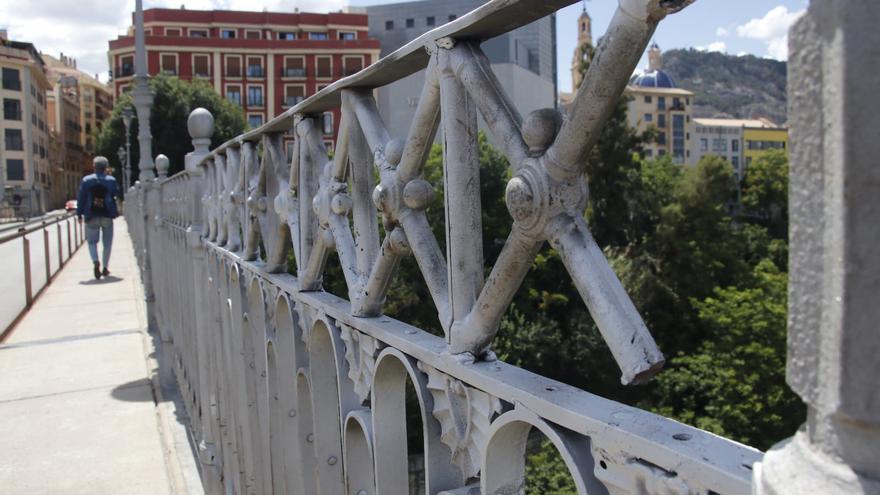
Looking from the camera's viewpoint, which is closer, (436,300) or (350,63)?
(436,300)

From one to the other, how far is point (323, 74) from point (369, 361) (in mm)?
62190

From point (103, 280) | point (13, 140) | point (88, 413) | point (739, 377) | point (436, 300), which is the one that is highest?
point (13, 140)

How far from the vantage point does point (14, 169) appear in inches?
2366

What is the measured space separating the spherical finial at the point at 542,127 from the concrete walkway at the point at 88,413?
3.99 metres

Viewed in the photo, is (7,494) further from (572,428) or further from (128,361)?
(572,428)

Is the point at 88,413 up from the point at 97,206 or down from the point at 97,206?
down

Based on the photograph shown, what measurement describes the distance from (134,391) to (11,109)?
60743 millimetres

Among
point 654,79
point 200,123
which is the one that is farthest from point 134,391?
point 654,79

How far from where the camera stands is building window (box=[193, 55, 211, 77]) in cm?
6103

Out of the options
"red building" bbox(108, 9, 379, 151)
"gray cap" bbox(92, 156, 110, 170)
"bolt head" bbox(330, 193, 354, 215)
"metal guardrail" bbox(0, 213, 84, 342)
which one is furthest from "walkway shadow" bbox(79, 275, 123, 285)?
"red building" bbox(108, 9, 379, 151)

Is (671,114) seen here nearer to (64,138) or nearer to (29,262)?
(64,138)

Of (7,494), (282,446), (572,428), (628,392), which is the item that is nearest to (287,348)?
(282,446)

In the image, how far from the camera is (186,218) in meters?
5.35

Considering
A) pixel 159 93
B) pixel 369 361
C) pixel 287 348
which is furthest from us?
pixel 159 93
